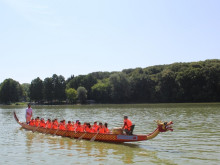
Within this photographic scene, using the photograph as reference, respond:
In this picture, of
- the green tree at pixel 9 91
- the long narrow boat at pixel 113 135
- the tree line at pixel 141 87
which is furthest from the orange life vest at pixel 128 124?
the green tree at pixel 9 91

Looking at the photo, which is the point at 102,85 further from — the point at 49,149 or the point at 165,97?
the point at 49,149

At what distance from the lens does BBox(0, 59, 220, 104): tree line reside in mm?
89250

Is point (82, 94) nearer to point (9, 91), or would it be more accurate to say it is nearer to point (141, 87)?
point (141, 87)

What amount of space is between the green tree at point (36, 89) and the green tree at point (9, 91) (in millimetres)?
11134

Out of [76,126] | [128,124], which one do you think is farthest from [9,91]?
[128,124]

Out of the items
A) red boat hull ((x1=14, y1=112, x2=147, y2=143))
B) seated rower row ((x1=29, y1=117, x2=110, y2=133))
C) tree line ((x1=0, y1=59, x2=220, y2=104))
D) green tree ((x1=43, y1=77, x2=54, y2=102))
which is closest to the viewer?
red boat hull ((x1=14, y1=112, x2=147, y2=143))

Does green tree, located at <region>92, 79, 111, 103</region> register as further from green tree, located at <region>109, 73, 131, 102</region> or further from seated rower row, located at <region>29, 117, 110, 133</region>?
seated rower row, located at <region>29, 117, 110, 133</region>

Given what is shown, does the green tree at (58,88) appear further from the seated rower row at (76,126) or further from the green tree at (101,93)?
the seated rower row at (76,126)

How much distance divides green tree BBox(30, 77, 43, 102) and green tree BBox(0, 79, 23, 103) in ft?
36.5

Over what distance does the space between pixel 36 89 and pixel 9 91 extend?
47.5 feet

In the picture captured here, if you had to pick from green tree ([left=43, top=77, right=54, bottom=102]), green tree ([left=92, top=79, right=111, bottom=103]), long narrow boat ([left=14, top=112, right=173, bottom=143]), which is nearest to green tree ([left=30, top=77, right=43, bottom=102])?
green tree ([left=43, top=77, right=54, bottom=102])

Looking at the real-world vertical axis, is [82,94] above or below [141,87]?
below

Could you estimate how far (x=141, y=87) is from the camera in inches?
4210

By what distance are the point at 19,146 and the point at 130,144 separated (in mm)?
7603
